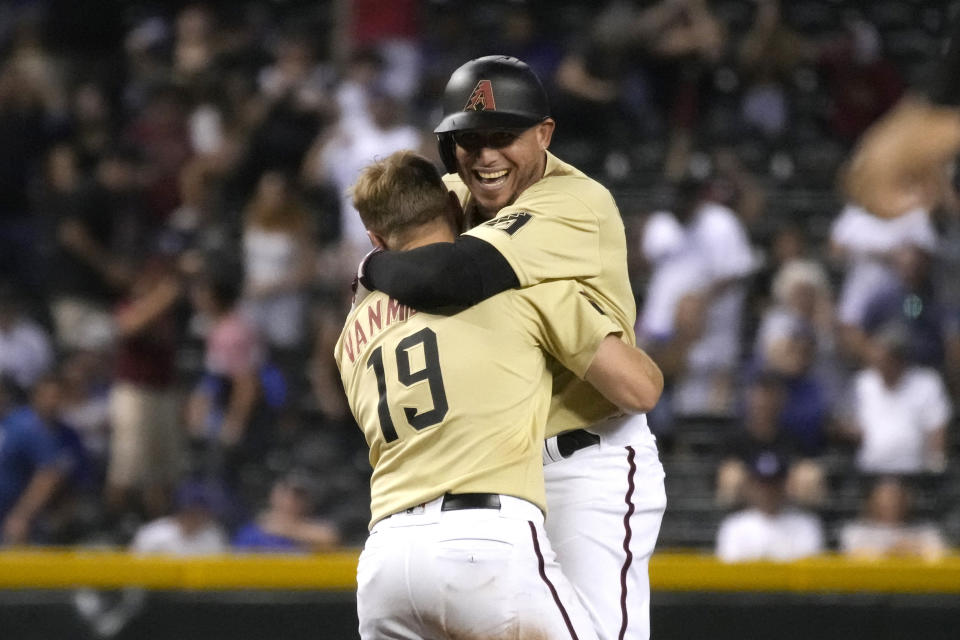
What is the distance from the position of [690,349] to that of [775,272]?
0.66m

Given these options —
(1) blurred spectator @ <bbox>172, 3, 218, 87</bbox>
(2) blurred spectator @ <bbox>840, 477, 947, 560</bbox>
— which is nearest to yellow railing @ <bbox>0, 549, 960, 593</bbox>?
(2) blurred spectator @ <bbox>840, 477, 947, 560</bbox>

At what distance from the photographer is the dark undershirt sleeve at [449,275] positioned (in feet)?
11.6

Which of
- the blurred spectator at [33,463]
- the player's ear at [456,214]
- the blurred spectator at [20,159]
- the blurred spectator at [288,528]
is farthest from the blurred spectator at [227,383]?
the player's ear at [456,214]

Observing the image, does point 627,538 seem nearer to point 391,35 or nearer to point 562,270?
point 562,270

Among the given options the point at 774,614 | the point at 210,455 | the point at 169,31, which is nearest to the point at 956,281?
the point at 774,614

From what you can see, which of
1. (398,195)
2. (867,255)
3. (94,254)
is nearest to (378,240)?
(398,195)

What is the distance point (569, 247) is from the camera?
3.71 m

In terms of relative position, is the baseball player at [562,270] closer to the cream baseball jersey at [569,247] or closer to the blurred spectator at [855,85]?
the cream baseball jersey at [569,247]

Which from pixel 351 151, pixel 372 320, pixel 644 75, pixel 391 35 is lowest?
pixel 372 320

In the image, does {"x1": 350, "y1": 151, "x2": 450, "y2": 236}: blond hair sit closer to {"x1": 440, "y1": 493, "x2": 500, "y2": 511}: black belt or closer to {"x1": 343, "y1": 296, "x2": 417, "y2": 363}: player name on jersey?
{"x1": 343, "y1": 296, "x2": 417, "y2": 363}: player name on jersey

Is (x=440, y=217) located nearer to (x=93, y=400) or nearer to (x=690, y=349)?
(x=690, y=349)

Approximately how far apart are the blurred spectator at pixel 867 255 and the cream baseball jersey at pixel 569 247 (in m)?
3.79

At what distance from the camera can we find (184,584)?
20.1 ft

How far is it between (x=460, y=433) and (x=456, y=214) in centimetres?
76
